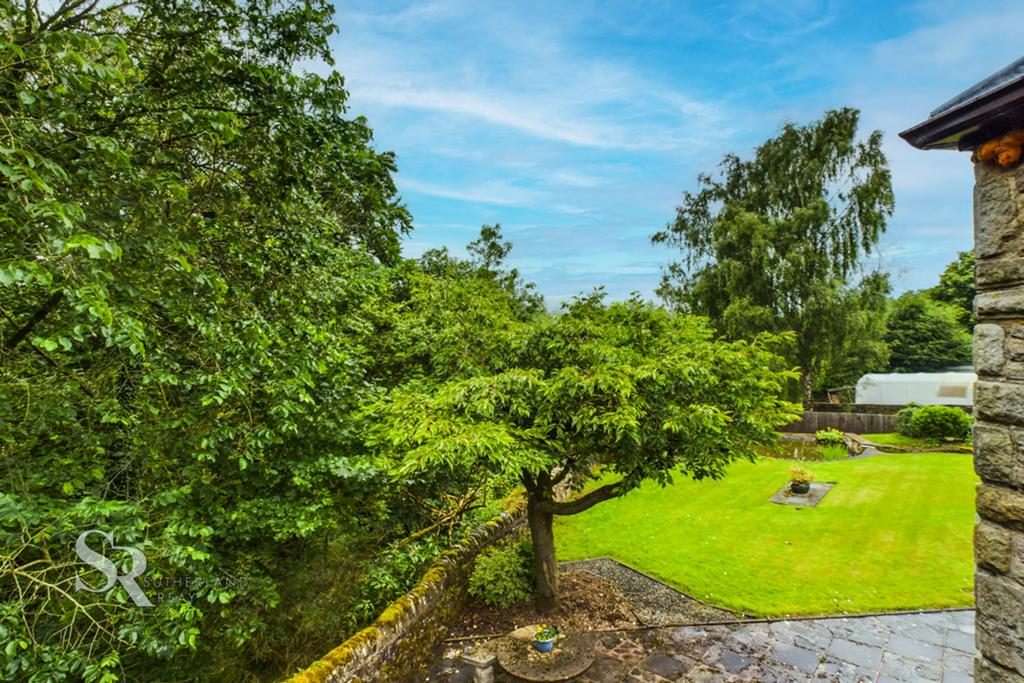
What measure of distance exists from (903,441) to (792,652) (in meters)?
16.0

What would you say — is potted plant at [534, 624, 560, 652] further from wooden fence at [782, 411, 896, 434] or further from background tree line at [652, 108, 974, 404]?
wooden fence at [782, 411, 896, 434]

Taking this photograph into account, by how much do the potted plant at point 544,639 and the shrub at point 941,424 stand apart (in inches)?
702

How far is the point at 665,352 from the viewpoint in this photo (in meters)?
6.80

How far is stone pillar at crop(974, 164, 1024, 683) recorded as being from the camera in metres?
2.51

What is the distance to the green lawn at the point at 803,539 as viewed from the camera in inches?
284

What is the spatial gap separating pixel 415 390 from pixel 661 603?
15.7 ft

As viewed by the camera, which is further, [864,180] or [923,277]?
[923,277]

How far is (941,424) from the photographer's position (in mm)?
16891

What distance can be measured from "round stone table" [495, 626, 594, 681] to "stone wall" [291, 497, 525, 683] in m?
0.92

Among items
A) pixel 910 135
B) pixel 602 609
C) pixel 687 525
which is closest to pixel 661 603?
pixel 602 609

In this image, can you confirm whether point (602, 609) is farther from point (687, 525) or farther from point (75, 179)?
point (75, 179)

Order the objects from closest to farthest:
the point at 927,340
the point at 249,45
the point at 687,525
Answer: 1. the point at 249,45
2. the point at 687,525
3. the point at 927,340

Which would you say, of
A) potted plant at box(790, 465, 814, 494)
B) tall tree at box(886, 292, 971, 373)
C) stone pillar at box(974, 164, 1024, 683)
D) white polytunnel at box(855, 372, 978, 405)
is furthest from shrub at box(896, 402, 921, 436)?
stone pillar at box(974, 164, 1024, 683)

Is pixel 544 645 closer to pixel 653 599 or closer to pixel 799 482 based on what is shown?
pixel 653 599
